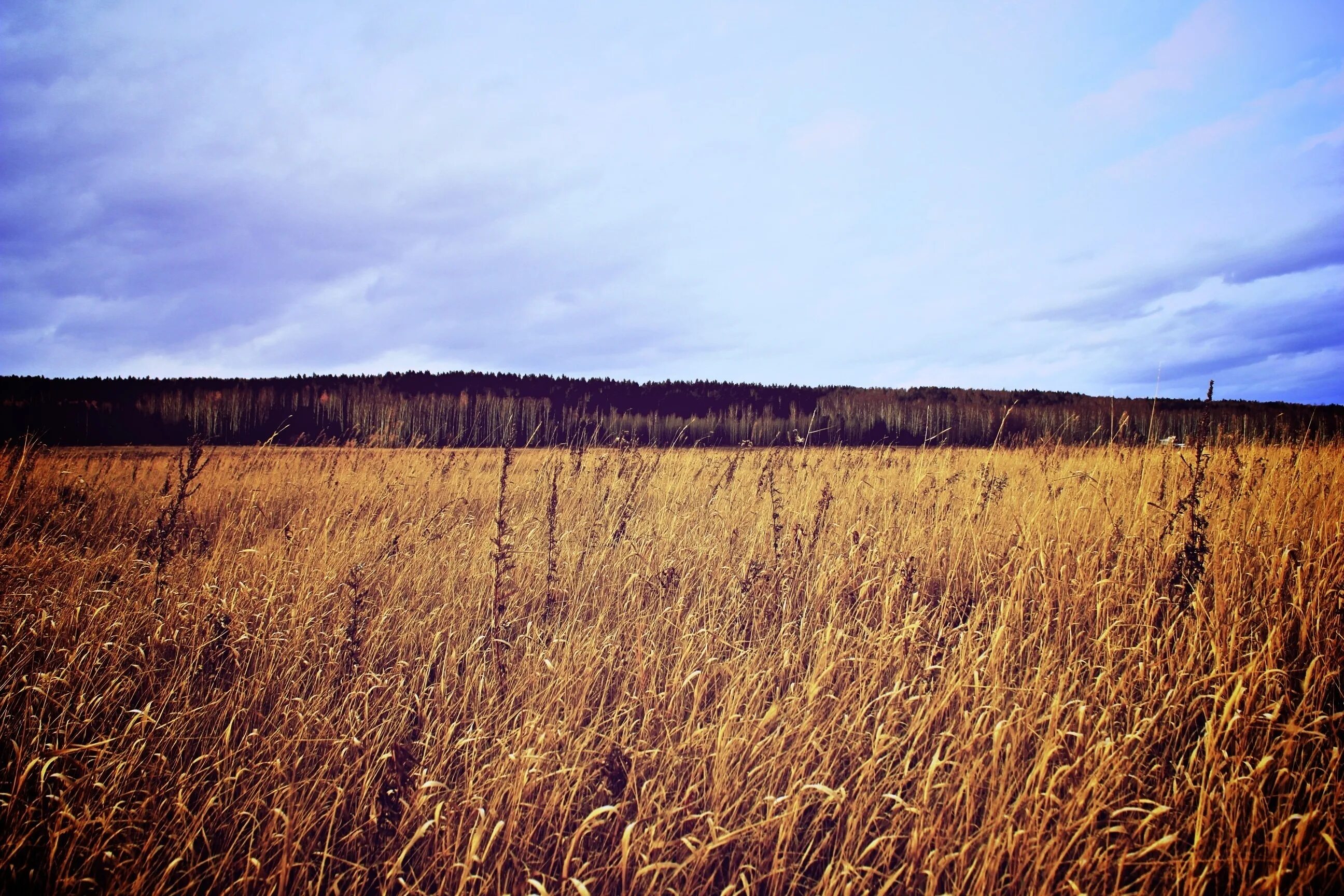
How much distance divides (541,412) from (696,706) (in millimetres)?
23244

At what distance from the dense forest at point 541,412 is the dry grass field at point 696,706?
45.2 ft

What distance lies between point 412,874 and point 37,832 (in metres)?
1.47

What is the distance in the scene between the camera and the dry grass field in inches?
75.9

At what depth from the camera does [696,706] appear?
2441 mm

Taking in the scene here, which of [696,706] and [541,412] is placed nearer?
[696,706]

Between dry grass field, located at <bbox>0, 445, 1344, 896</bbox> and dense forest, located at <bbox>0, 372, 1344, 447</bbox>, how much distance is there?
1377 cm

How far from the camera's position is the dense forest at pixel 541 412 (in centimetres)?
2058

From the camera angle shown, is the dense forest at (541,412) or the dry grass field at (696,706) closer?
the dry grass field at (696,706)

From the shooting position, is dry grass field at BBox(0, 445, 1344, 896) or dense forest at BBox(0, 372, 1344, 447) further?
dense forest at BBox(0, 372, 1344, 447)

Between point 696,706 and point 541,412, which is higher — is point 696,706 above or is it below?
below

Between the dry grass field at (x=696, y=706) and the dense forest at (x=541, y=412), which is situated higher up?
the dense forest at (x=541, y=412)

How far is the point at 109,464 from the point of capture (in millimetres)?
9273

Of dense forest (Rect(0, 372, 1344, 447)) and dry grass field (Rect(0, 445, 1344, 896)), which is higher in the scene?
dense forest (Rect(0, 372, 1344, 447))

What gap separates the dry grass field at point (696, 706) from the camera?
193cm
